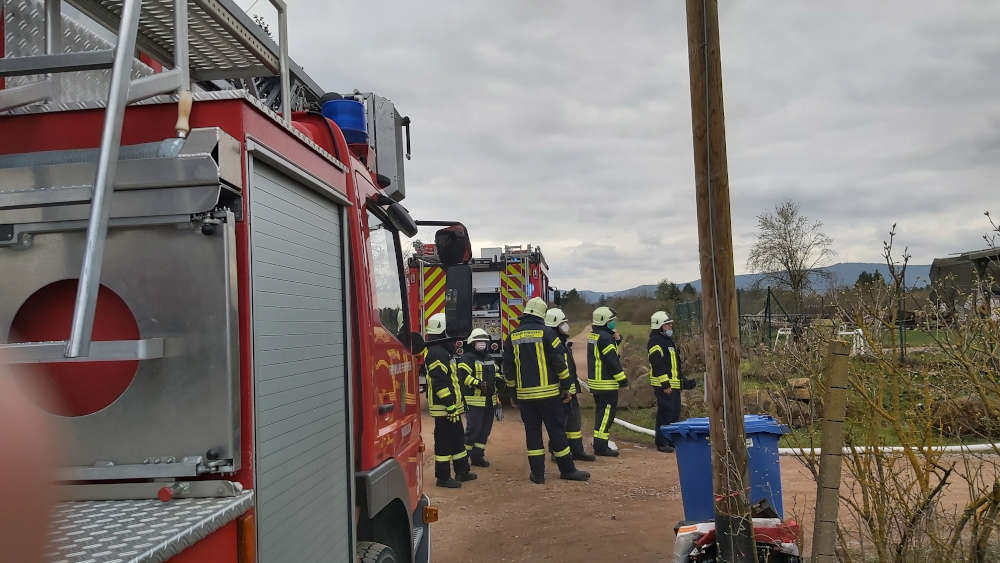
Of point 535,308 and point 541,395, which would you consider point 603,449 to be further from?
point 535,308

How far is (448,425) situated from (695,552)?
15.5 feet

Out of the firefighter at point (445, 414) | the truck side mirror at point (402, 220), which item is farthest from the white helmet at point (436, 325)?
the truck side mirror at point (402, 220)

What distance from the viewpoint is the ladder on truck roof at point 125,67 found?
4.83 feet

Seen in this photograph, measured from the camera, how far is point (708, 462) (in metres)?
4.70

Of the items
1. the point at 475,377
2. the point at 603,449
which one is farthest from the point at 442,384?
the point at 603,449

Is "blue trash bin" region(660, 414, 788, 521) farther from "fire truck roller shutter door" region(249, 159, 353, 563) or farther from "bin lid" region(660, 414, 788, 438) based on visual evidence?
"fire truck roller shutter door" region(249, 159, 353, 563)

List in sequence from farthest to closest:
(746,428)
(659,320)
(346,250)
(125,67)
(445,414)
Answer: (659,320) < (445,414) < (746,428) < (346,250) < (125,67)

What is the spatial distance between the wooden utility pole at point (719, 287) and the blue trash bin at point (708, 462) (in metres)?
0.69

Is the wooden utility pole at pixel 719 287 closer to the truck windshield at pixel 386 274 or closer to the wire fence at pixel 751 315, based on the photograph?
the truck windshield at pixel 386 274

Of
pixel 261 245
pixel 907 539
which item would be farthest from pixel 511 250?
pixel 261 245

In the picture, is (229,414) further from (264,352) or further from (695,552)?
(695,552)

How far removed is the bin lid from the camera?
14.5 feet

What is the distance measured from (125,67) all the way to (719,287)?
289 cm

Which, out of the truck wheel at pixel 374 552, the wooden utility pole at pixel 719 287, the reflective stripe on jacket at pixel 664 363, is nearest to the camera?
the truck wheel at pixel 374 552
